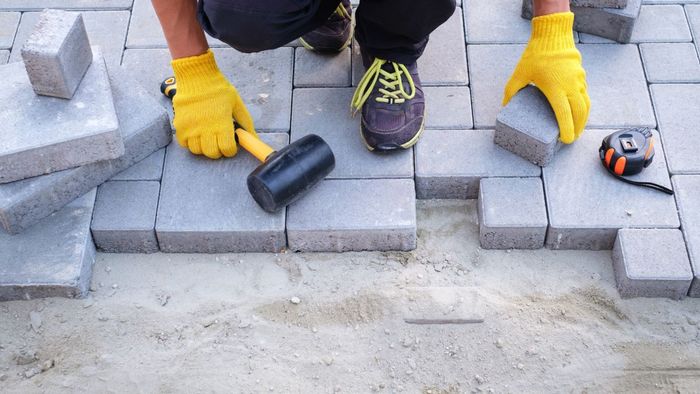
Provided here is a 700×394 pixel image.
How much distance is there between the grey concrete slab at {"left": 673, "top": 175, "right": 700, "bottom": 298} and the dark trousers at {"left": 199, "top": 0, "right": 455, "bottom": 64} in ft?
3.95

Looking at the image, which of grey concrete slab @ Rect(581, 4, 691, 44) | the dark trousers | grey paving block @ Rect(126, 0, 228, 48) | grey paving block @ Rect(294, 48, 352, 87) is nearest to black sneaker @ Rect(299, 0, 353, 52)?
grey paving block @ Rect(294, 48, 352, 87)

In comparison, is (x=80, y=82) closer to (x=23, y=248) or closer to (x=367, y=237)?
(x=23, y=248)

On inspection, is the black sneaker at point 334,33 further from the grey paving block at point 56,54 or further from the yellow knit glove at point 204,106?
the grey paving block at point 56,54

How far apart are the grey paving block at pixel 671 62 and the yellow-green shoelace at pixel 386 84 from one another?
1.16 metres

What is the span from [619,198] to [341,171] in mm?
1157

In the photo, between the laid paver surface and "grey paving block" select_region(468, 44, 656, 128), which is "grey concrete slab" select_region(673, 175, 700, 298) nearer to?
the laid paver surface

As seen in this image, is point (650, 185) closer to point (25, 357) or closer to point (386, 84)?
point (386, 84)

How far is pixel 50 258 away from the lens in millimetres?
3285

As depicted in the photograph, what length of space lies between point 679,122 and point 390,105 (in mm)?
1286

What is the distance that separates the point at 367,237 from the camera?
11.0ft

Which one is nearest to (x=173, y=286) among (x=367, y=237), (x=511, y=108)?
(x=367, y=237)

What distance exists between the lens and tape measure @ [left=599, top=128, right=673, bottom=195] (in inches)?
132

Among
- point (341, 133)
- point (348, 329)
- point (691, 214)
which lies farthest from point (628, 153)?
point (348, 329)

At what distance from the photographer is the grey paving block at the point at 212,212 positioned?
11.0 feet
